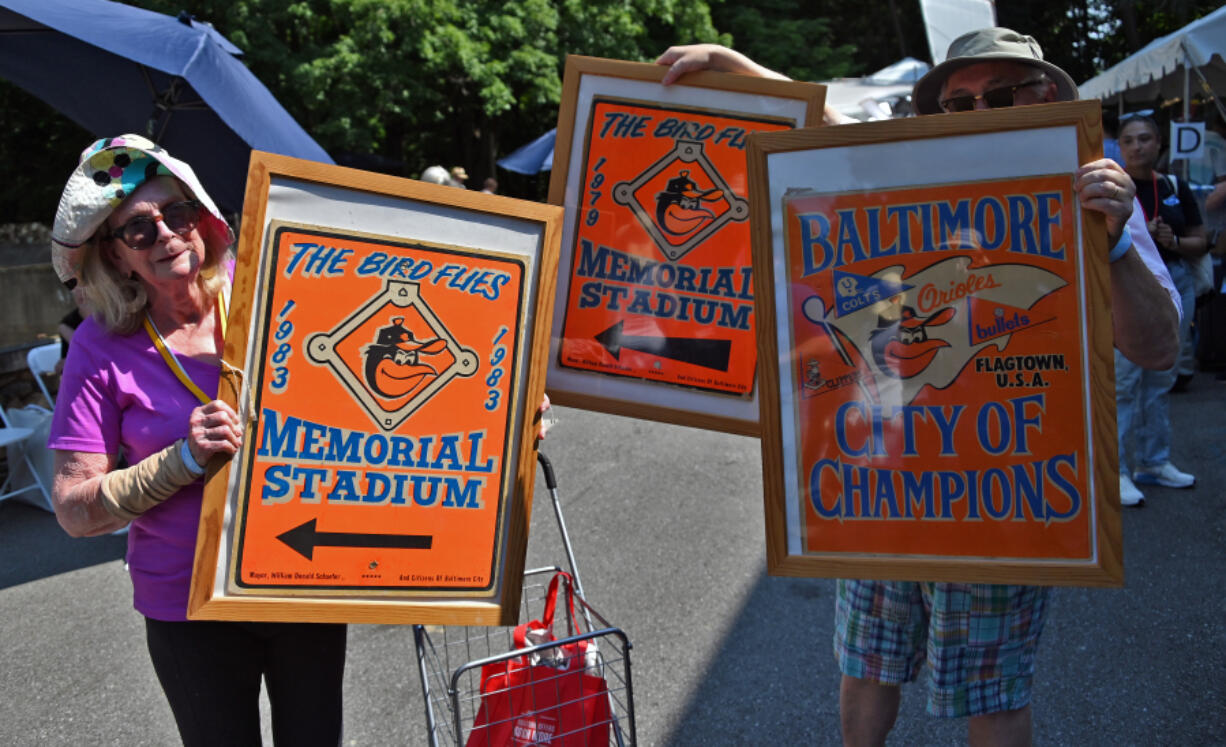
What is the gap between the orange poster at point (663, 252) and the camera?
230cm

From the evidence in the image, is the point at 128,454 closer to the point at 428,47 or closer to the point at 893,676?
the point at 893,676

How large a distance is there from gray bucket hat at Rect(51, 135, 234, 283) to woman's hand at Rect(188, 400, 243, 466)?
1.49 ft

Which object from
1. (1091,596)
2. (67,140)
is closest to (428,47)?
(67,140)

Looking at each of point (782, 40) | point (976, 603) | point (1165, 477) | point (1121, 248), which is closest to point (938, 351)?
point (1121, 248)

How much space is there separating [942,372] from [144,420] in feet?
5.65

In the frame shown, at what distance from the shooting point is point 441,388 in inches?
81.0

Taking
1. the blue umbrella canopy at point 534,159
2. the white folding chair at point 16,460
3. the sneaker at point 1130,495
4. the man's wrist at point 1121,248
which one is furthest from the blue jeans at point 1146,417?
the blue umbrella canopy at point 534,159

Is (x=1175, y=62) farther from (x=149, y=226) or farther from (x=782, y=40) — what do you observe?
(x=149, y=226)

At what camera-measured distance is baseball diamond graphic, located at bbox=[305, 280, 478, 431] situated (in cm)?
201

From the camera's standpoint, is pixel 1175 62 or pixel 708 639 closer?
pixel 708 639

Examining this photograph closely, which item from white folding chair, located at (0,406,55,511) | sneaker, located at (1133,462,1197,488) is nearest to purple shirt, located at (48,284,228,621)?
white folding chair, located at (0,406,55,511)

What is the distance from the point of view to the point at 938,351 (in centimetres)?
194

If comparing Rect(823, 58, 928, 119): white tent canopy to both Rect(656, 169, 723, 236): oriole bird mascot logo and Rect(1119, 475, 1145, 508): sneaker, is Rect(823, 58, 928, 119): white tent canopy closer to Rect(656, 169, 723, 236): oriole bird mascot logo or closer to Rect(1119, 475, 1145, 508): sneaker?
Rect(1119, 475, 1145, 508): sneaker

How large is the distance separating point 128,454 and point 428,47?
12.5 metres
